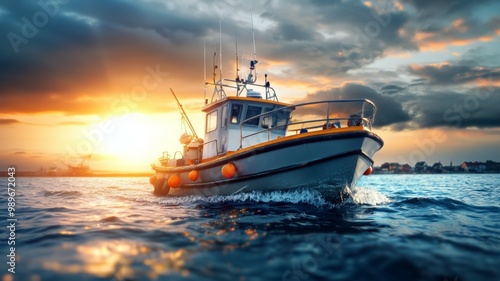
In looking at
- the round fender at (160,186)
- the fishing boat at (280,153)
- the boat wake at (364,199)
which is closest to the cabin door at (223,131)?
the fishing boat at (280,153)

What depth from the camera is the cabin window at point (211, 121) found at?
1108 cm

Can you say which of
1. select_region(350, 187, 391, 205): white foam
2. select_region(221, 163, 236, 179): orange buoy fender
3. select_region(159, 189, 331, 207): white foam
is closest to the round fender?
select_region(159, 189, 331, 207): white foam

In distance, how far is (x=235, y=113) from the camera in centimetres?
1032

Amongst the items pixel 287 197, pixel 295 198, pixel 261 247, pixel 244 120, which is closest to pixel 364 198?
pixel 295 198

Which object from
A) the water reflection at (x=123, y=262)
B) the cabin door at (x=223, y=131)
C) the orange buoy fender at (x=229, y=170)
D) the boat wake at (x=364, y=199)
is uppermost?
the cabin door at (x=223, y=131)

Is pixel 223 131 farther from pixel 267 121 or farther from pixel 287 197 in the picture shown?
pixel 287 197

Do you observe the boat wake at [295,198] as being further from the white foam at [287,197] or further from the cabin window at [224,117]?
the cabin window at [224,117]

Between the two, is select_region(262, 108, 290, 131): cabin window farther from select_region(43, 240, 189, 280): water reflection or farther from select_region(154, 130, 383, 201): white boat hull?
select_region(43, 240, 189, 280): water reflection

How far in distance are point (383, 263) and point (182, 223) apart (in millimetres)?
3877

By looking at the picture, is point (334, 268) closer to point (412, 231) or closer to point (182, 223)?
point (412, 231)

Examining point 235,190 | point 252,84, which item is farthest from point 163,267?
point 252,84

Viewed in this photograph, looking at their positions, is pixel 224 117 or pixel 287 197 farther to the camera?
pixel 224 117

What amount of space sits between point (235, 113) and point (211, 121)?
142 cm

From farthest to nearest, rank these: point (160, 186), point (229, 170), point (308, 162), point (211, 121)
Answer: point (160, 186) < point (211, 121) < point (229, 170) < point (308, 162)
